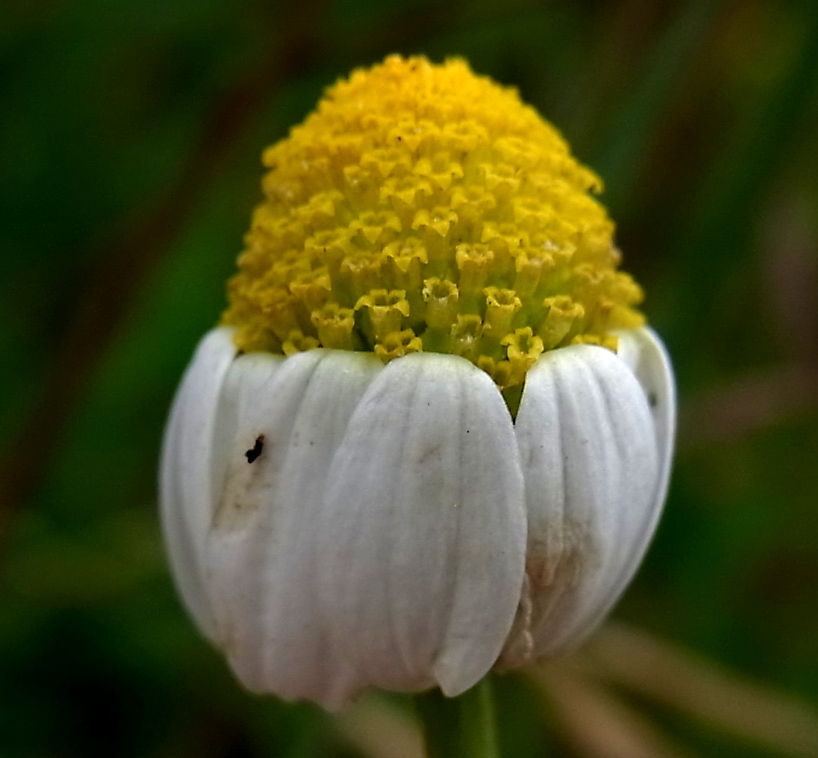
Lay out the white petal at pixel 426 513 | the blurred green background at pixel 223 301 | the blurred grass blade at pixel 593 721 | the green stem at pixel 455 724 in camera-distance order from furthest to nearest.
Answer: the blurred green background at pixel 223 301, the blurred grass blade at pixel 593 721, the green stem at pixel 455 724, the white petal at pixel 426 513

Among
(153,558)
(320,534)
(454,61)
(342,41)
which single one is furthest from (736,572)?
(320,534)

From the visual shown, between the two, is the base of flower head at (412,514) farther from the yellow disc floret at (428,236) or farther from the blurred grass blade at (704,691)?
the blurred grass blade at (704,691)

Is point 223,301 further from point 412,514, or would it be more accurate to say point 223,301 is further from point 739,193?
point 412,514

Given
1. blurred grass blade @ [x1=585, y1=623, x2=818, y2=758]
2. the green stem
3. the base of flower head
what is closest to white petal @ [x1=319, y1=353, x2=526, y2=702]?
the base of flower head

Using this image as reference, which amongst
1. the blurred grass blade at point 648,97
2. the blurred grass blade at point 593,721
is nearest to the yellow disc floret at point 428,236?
the blurred grass blade at point 648,97

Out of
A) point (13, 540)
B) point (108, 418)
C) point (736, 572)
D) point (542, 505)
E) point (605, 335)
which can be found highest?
point (605, 335)

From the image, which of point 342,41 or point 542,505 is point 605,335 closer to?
point 542,505

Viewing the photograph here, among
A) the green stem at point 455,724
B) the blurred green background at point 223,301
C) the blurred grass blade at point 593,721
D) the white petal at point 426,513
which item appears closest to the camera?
the white petal at point 426,513
